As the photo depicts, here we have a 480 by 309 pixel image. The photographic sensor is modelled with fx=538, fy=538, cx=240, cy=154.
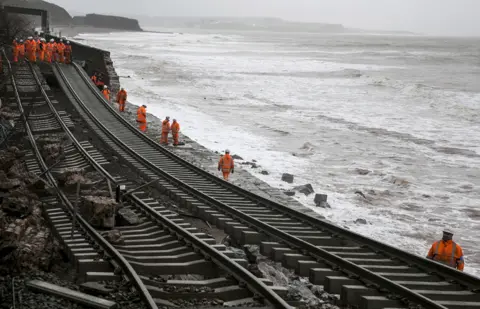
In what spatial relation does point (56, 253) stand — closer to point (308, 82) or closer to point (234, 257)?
point (234, 257)

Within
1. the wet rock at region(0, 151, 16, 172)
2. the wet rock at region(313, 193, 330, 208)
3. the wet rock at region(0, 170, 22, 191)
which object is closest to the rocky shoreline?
the wet rock at region(313, 193, 330, 208)

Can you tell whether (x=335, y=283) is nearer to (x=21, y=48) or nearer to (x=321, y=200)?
(x=321, y=200)

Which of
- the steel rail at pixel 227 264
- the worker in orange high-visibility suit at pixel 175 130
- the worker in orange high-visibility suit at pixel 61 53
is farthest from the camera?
the worker in orange high-visibility suit at pixel 61 53

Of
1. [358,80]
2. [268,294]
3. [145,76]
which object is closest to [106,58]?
[145,76]

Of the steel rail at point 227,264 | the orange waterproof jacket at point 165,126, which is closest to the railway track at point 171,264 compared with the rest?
the steel rail at point 227,264

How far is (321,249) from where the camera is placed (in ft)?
28.9

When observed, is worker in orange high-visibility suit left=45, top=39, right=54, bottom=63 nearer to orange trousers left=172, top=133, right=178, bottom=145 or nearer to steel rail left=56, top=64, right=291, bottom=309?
orange trousers left=172, top=133, right=178, bottom=145

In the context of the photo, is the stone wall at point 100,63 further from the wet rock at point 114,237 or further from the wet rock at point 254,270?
the wet rock at point 254,270

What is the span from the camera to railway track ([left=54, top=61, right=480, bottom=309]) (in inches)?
293

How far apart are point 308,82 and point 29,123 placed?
148 feet

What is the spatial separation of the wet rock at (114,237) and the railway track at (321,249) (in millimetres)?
2347

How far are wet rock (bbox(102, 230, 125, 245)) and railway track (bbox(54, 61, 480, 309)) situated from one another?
2.35 m

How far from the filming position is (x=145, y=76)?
5762cm

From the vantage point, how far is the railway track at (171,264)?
706 centimetres
